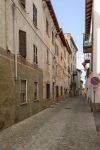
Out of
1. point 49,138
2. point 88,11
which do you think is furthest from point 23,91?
point 88,11

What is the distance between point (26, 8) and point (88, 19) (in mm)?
13808

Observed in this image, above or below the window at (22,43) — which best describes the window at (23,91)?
below

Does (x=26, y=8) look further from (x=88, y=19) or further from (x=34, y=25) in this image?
(x=88, y=19)

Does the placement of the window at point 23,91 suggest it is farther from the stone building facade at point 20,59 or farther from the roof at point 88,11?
the roof at point 88,11

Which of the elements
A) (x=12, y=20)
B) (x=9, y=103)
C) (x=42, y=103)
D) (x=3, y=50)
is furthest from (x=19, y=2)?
(x=42, y=103)

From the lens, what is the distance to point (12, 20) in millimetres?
12727

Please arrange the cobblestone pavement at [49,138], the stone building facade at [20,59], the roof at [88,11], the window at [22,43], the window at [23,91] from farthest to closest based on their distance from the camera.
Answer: the roof at [88,11] → the window at [23,91] → the window at [22,43] → the stone building facade at [20,59] → the cobblestone pavement at [49,138]

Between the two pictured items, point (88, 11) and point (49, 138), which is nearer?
point (49, 138)

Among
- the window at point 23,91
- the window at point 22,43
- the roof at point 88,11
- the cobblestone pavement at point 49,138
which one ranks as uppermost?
the roof at point 88,11

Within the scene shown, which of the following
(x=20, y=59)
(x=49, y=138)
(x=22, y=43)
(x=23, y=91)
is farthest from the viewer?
(x=23, y=91)

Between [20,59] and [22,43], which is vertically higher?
[22,43]

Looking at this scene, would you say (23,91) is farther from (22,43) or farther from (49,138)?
(49,138)

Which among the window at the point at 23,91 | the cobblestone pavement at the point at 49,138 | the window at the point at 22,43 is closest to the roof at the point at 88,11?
the window at the point at 22,43

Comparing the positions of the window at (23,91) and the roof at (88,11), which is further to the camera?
the roof at (88,11)
